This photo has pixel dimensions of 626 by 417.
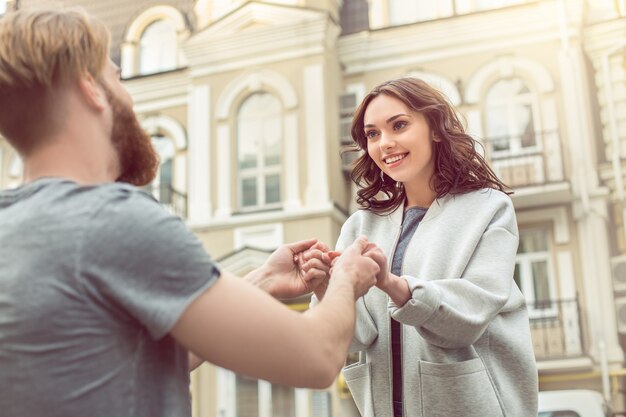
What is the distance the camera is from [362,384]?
186cm

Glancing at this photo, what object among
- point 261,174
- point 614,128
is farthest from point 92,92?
point 261,174

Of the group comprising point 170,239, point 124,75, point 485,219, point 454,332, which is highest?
point 124,75

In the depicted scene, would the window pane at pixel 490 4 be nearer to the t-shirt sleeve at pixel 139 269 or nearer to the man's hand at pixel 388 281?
the man's hand at pixel 388 281

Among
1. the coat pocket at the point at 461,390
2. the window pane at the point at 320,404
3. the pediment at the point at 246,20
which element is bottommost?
the window pane at the point at 320,404

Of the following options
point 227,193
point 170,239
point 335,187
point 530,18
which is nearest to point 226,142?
point 227,193

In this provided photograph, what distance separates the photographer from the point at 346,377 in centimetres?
193

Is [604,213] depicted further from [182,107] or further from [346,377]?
[346,377]

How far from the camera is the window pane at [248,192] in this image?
11281 millimetres

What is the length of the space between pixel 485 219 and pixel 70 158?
1.01m

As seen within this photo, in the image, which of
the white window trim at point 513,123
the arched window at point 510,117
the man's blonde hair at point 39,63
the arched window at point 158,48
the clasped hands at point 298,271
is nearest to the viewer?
the man's blonde hair at point 39,63

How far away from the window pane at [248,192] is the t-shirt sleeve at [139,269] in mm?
10190

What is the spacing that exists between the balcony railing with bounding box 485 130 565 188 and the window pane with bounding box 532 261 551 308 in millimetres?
1137

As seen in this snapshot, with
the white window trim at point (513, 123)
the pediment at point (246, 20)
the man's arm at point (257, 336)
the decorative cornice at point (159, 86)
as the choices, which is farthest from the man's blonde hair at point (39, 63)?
the decorative cornice at point (159, 86)

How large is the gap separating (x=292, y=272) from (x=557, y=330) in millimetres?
8724
